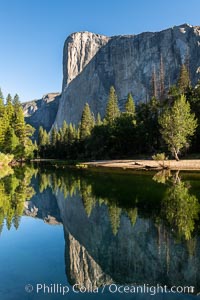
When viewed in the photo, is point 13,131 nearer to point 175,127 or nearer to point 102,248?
point 175,127

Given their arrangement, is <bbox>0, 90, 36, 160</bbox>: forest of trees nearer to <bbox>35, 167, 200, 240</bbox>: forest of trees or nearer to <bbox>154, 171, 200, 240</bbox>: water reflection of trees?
<bbox>35, 167, 200, 240</bbox>: forest of trees

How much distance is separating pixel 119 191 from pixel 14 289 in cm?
1449

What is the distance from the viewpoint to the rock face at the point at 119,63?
136 meters

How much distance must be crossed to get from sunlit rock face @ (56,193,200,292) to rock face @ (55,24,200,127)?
378 feet

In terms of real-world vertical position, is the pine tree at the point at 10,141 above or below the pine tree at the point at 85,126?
below

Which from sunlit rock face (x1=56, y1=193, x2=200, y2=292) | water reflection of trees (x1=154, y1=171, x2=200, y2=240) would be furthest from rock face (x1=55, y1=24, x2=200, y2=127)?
sunlit rock face (x1=56, y1=193, x2=200, y2=292)

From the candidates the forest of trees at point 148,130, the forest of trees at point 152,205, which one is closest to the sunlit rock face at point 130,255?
the forest of trees at point 152,205

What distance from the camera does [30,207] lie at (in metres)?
17.9

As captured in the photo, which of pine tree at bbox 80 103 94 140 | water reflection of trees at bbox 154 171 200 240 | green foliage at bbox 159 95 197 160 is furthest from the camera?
pine tree at bbox 80 103 94 140

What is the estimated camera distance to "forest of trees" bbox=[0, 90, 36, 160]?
57.4 meters

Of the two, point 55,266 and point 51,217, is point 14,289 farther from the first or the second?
point 51,217

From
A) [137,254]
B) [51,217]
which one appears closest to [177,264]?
[137,254]

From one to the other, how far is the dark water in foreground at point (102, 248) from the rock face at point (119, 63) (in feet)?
369

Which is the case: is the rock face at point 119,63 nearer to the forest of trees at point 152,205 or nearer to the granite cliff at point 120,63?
the granite cliff at point 120,63
